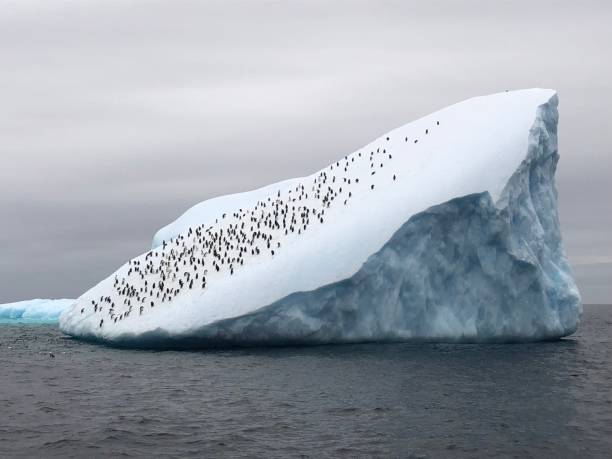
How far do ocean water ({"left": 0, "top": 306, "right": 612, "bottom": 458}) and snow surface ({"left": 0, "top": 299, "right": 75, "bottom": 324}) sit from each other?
65.1 meters

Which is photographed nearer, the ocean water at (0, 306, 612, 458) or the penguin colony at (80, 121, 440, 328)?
the ocean water at (0, 306, 612, 458)

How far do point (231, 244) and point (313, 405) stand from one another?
23.7 meters

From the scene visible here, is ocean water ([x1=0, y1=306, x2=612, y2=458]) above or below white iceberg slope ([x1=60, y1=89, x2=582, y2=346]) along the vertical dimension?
below

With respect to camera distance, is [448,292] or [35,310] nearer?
[448,292]

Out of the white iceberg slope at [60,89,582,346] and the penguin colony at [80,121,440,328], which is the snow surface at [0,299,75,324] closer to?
the penguin colony at [80,121,440,328]

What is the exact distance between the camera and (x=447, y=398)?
2186 cm

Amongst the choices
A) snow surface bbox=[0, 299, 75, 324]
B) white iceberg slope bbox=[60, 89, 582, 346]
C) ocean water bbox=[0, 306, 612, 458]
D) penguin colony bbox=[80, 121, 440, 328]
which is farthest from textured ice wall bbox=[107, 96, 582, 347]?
snow surface bbox=[0, 299, 75, 324]

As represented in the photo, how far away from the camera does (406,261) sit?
3750 centimetres

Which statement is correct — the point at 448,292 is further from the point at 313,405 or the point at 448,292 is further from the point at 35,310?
the point at 35,310

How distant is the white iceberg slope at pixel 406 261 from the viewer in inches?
1410

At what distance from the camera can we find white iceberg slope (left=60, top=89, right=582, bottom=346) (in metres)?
35.8

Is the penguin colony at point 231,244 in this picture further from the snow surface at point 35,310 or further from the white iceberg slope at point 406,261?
the snow surface at point 35,310

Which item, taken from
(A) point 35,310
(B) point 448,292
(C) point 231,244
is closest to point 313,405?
(B) point 448,292

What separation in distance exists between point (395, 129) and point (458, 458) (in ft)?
121
